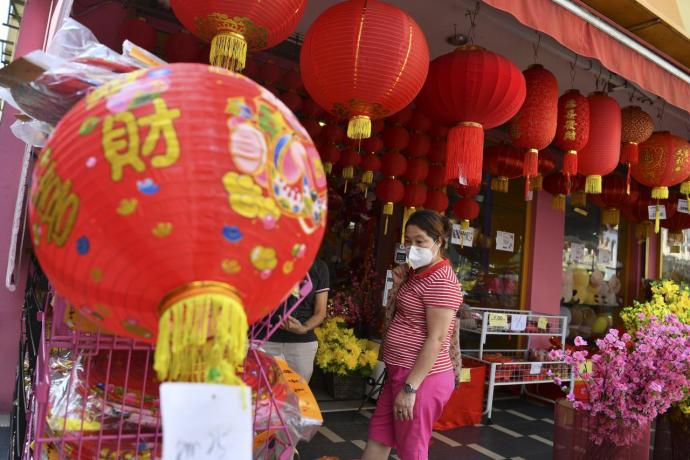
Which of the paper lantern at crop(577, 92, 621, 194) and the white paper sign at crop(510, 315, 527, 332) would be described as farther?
the white paper sign at crop(510, 315, 527, 332)

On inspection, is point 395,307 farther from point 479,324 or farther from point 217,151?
point 479,324

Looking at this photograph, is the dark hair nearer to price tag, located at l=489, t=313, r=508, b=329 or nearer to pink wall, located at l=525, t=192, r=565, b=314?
price tag, located at l=489, t=313, r=508, b=329

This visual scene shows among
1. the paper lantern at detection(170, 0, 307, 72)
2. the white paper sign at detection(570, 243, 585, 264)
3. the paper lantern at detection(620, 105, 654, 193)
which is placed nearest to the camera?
the paper lantern at detection(170, 0, 307, 72)

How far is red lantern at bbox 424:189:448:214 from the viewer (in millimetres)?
4883

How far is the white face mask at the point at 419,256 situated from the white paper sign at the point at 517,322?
3.25 m

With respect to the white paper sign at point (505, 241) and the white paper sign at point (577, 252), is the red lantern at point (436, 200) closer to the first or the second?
the white paper sign at point (505, 241)

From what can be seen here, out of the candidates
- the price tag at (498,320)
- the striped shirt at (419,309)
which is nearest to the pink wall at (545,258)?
the price tag at (498,320)

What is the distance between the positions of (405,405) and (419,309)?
0.43 meters

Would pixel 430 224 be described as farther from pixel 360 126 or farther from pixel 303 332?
pixel 303 332

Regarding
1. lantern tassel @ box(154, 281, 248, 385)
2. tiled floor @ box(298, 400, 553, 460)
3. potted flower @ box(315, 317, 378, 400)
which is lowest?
tiled floor @ box(298, 400, 553, 460)

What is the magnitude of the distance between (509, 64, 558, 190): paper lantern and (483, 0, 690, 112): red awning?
1.14 feet

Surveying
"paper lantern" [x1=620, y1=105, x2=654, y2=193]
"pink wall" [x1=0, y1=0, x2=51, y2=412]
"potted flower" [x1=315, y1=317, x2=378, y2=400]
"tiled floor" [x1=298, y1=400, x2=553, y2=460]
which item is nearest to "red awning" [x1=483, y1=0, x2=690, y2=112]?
"paper lantern" [x1=620, y1=105, x2=654, y2=193]

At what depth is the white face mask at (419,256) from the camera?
2344mm

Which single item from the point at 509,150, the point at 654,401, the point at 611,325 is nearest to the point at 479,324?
the point at 509,150
